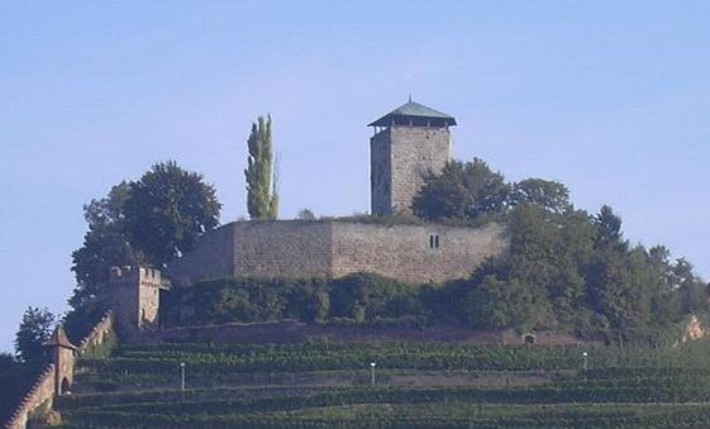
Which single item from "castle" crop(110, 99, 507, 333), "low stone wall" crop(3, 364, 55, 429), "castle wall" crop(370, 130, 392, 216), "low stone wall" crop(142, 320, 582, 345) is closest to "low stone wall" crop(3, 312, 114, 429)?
"low stone wall" crop(3, 364, 55, 429)

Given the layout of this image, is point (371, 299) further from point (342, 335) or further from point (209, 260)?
point (209, 260)

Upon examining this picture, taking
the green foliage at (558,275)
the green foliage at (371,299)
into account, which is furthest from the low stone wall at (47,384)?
the green foliage at (558,275)

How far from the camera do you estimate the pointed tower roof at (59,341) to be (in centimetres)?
A: 7488

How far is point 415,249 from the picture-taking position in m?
80.8

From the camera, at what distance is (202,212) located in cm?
8219

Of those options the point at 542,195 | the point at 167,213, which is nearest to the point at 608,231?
the point at 542,195

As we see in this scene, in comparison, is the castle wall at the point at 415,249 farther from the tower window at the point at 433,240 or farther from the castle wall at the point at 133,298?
the castle wall at the point at 133,298

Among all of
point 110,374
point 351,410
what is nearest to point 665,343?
point 351,410

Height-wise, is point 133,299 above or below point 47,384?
above

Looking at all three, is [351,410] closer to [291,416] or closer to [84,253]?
[291,416]

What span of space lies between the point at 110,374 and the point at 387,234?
10428mm

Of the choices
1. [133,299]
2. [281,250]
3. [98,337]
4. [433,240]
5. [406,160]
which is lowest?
[98,337]

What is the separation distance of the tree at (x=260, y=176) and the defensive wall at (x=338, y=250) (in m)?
2.23

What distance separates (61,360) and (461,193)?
14.9 m
